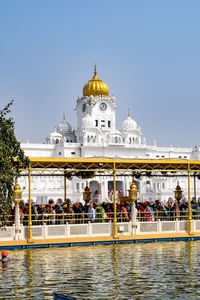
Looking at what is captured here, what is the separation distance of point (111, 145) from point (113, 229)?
68058 mm

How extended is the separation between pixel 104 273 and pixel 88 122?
75.1m

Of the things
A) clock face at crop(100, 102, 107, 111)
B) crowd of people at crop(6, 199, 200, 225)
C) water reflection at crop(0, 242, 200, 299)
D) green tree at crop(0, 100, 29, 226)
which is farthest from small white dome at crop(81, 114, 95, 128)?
green tree at crop(0, 100, 29, 226)

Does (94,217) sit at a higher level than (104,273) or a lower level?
higher

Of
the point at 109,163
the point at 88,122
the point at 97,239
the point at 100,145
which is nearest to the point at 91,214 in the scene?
the point at 97,239

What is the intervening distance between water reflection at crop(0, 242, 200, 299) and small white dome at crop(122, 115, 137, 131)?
7503cm

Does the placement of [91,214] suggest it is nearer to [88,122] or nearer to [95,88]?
[88,122]

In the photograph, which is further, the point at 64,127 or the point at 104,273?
the point at 64,127

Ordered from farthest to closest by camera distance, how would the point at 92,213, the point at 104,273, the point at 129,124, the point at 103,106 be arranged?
1. the point at 129,124
2. the point at 103,106
3. the point at 92,213
4. the point at 104,273

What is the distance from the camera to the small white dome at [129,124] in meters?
92.8

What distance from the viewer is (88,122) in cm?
8781

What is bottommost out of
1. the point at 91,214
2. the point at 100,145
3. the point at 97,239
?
the point at 97,239

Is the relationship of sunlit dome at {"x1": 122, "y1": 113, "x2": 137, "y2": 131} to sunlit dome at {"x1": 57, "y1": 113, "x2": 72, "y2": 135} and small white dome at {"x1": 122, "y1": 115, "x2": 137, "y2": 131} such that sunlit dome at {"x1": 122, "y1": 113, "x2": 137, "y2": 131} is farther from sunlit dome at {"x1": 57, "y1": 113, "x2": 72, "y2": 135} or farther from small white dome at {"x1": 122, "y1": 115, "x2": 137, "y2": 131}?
sunlit dome at {"x1": 57, "y1": 113, "x2": 72, "y2": 135}

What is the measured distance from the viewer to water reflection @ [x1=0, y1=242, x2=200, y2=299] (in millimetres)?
10969

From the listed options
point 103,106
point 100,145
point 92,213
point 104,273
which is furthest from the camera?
point 103,106
